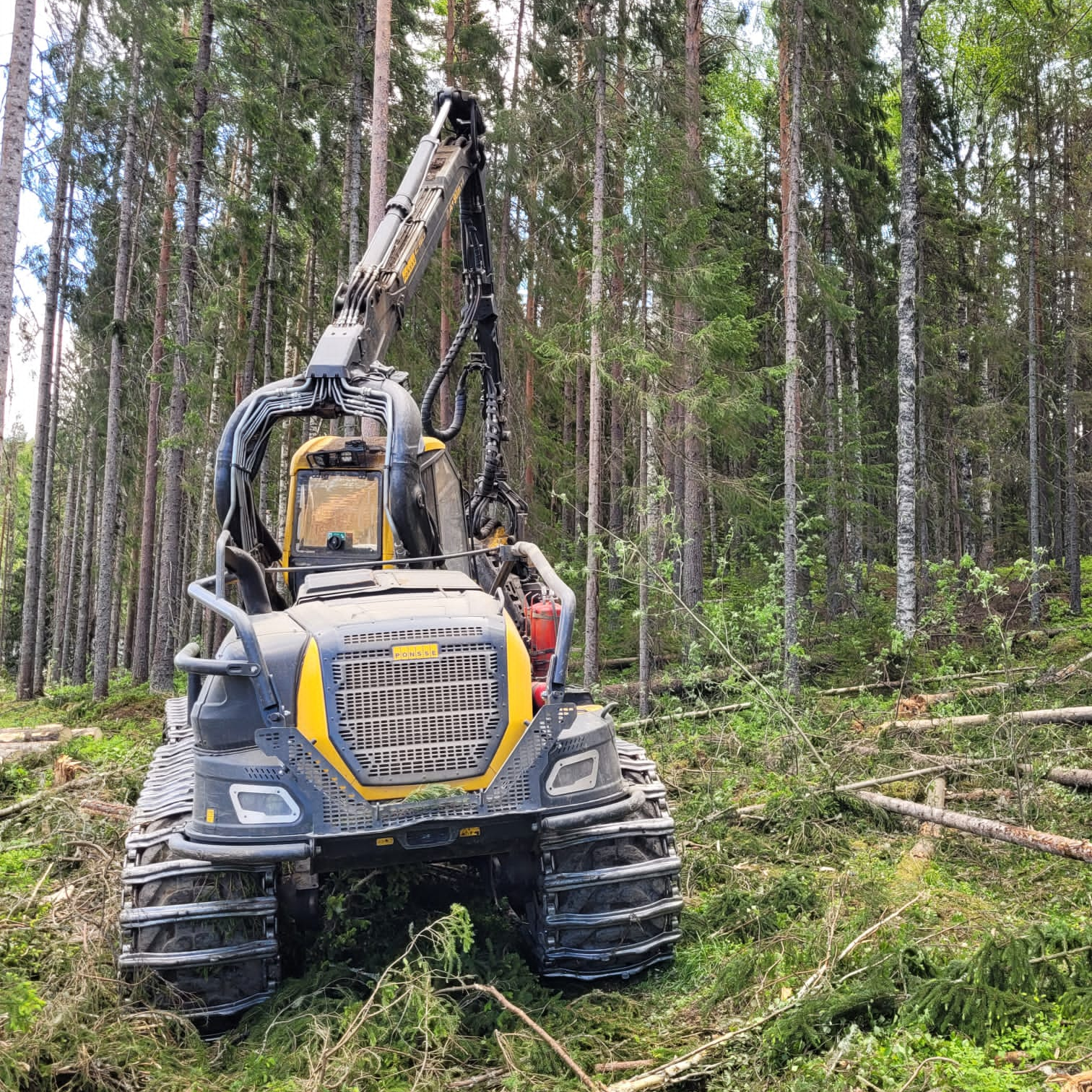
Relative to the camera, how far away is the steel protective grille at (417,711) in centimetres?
459

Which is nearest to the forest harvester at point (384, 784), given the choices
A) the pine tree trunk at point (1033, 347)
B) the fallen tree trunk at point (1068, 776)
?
the fallen tree trunk at point (1068, 776)

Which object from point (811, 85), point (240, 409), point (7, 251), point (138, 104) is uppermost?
point (138, 104)

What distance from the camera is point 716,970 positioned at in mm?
5062

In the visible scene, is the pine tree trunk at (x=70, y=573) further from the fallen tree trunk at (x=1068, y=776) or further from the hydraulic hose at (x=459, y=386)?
the fallen tree trunk at (x=1068, y=776)

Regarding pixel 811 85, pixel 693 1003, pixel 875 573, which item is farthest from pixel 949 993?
pixel 875 573

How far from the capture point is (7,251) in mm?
6730

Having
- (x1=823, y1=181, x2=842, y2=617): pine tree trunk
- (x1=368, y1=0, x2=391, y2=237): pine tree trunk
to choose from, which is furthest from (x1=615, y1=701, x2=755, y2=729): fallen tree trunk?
(x1=823, y1=181, x2=842, y2=617): pine tree trunk

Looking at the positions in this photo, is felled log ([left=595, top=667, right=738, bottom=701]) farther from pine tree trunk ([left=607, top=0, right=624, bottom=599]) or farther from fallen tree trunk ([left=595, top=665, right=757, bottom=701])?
pine tree trunk ([left=607, top=0, right=624, bottom=599])

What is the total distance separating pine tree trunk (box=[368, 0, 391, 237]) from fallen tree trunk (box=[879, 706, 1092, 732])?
8.01 meters

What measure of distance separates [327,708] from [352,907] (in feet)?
6.04

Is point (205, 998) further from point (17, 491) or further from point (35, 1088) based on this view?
point (17, 491)

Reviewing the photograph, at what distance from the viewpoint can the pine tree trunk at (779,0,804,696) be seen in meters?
12.5

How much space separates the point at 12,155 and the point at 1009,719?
886 centimetres

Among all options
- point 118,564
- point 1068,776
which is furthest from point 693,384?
point 118,564
